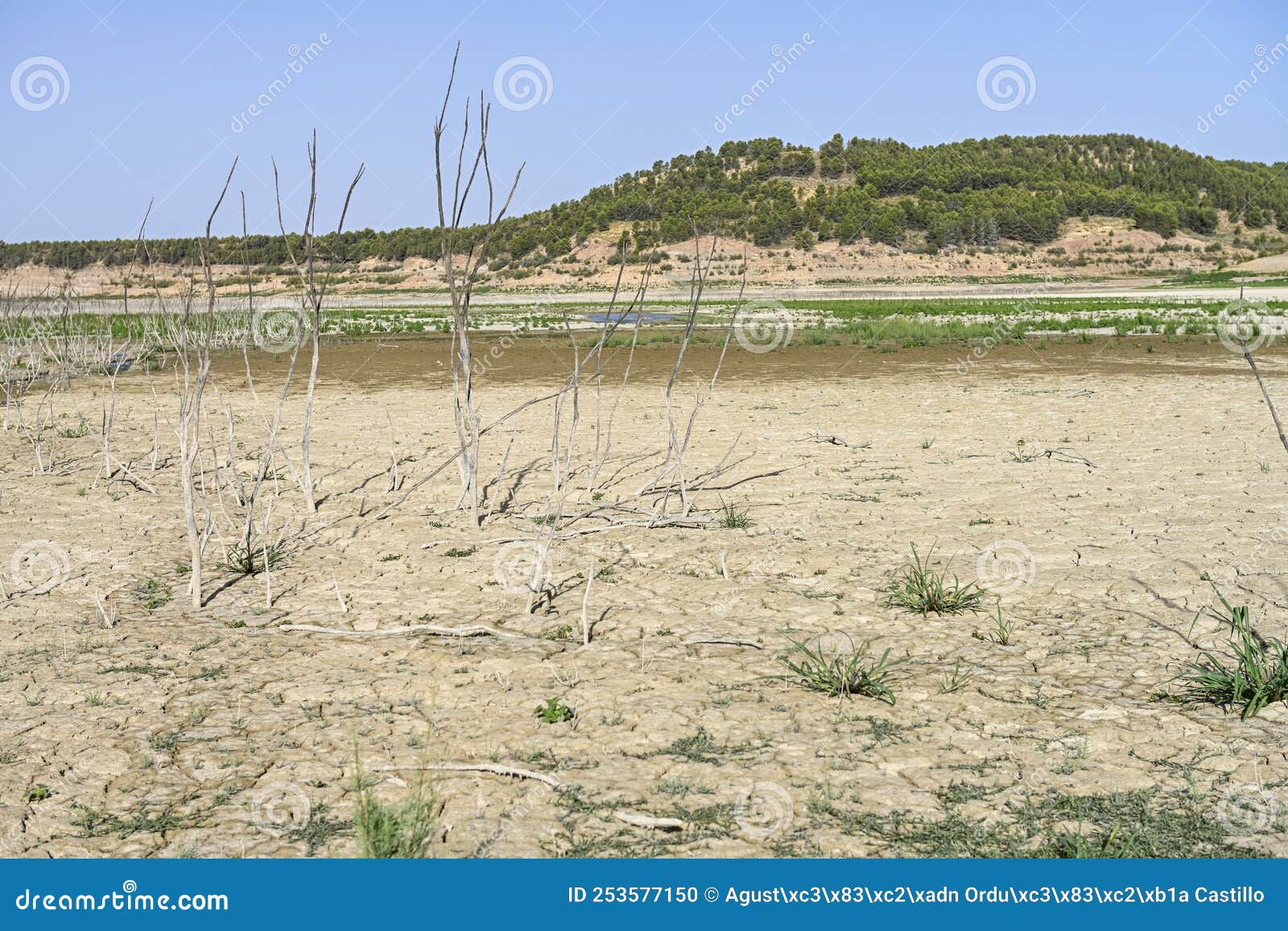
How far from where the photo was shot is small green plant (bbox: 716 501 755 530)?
23.8 feet

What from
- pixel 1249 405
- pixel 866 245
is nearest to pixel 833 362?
pixel 1249 405

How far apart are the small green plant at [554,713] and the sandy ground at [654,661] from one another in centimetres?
7

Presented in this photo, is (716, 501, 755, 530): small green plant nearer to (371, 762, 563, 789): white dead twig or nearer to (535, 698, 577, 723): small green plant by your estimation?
(535, 698, 577, 723): small green plant

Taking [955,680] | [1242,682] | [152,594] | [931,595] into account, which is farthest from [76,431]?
[1242,682]

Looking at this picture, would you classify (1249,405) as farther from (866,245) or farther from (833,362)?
(866,245)

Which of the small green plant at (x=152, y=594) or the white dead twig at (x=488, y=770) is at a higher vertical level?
the small green plant at (x=152, y=594)

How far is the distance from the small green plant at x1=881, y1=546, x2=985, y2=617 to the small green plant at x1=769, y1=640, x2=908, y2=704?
77 cm

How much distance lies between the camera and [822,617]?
17.8 ft

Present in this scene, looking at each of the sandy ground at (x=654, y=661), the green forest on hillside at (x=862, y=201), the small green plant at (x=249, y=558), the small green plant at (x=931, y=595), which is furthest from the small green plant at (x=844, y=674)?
the green forest on hillside at (x=862, y=201)

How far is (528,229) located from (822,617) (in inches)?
2951

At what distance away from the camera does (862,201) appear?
241 feet

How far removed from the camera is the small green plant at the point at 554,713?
4.19 m

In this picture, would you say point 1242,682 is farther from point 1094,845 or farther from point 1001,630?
point 1094,845

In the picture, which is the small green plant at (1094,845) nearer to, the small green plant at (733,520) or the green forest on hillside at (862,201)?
the small green plant at (733,520)
